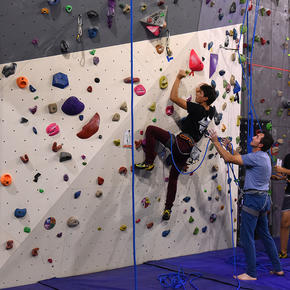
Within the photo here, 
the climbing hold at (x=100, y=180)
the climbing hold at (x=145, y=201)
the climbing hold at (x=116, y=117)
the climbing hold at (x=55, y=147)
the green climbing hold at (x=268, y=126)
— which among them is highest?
the climbing hold at (x=116, y=117)

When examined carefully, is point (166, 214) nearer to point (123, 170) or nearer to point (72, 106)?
point (123, 170)

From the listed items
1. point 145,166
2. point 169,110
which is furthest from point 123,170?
point 169,110

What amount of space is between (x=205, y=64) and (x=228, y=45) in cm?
42

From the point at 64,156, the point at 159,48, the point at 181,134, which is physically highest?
the point at 159,48

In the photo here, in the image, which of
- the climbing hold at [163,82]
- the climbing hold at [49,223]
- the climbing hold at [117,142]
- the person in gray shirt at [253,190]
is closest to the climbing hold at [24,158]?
the climbing hold at [49,223]

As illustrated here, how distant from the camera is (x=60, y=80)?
119 inches

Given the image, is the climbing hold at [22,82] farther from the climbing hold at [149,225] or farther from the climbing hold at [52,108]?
the climbing hold at [149,225]

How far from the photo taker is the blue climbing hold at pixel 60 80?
300 centimetres

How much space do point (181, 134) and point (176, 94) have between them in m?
0.35

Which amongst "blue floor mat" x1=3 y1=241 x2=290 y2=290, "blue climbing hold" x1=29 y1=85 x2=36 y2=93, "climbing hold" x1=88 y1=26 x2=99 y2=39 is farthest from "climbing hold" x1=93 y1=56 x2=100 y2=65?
"blue floor mat" x1=3 y1=241 x2=290 y2=290

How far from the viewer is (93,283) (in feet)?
9.77

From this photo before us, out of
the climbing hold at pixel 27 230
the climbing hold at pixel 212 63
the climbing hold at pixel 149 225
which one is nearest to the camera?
the climbing hold at pixel 27 230

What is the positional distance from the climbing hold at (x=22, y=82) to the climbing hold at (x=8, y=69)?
0.22ft

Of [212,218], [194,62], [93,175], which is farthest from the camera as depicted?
[212,218]
